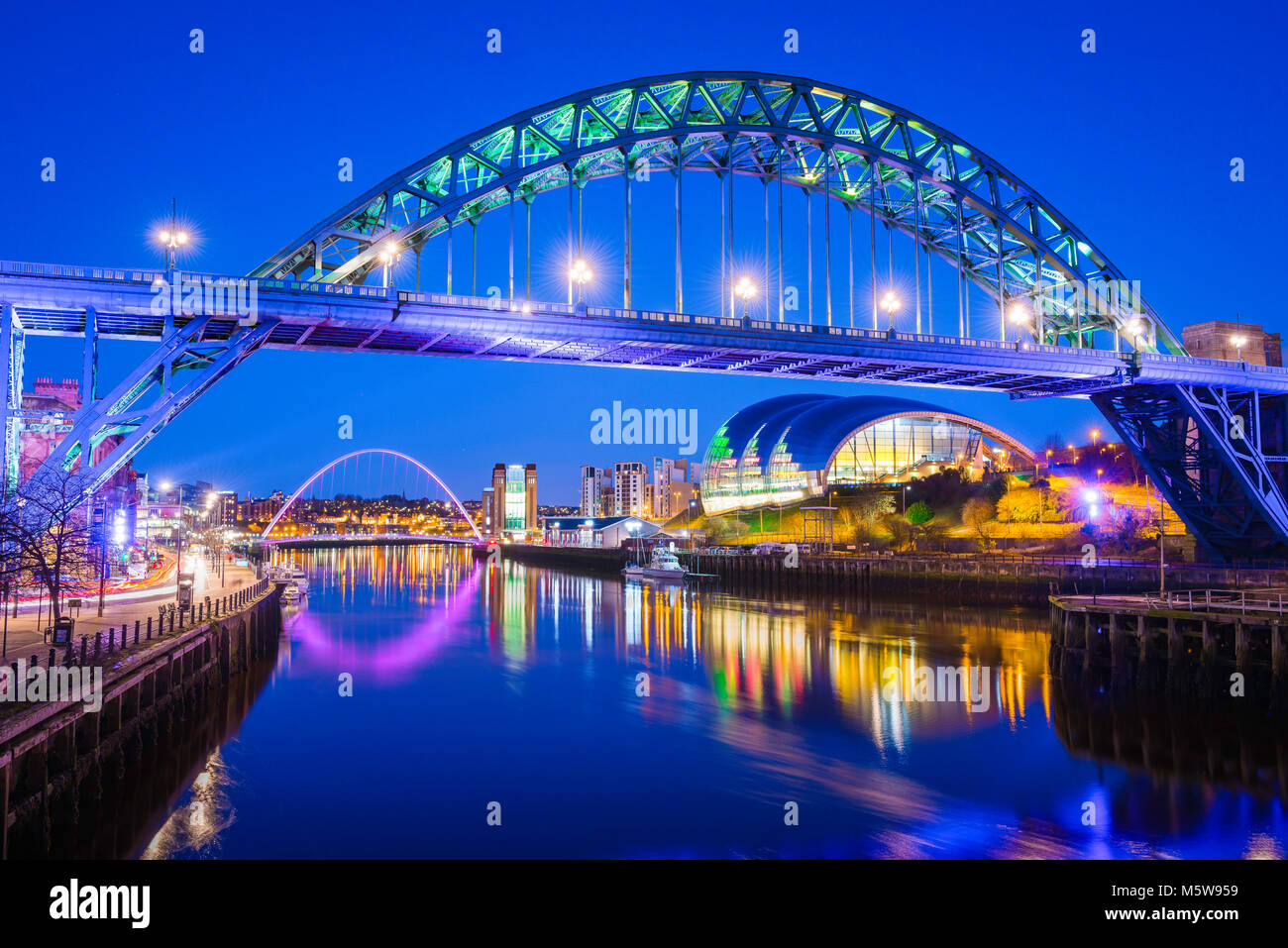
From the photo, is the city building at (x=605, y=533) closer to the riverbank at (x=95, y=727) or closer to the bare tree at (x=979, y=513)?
the bare tree at (x=979, y=513)

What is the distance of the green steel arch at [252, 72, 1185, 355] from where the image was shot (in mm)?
30031

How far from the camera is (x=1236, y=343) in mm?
42156

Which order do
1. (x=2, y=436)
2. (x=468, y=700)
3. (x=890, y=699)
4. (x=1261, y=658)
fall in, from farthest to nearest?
(x=468, y=700)
(x=890, y=699)
(x=1261, y=658)
(x=2, y=436)

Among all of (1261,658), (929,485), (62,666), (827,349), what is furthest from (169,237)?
(929,485)

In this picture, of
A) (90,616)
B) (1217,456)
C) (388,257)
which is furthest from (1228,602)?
(90,616)

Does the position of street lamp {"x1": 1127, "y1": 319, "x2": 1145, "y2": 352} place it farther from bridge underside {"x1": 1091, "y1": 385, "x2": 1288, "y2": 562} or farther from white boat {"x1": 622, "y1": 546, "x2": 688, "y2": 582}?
white boat {"x1": 622, "y1": 546, "x2": 688, "y2": 582}

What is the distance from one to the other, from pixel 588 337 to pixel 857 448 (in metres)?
77.1

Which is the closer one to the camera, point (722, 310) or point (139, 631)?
point (139, 631)

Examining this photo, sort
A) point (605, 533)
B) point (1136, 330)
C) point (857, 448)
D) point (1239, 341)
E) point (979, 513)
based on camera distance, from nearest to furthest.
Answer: point (1136, 330) < point (1239, 341) < point (979, 513) < point (857, 448) < point (605, 533)

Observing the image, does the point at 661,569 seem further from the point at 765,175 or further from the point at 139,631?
the point at 139,631

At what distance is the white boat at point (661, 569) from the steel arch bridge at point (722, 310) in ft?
135
